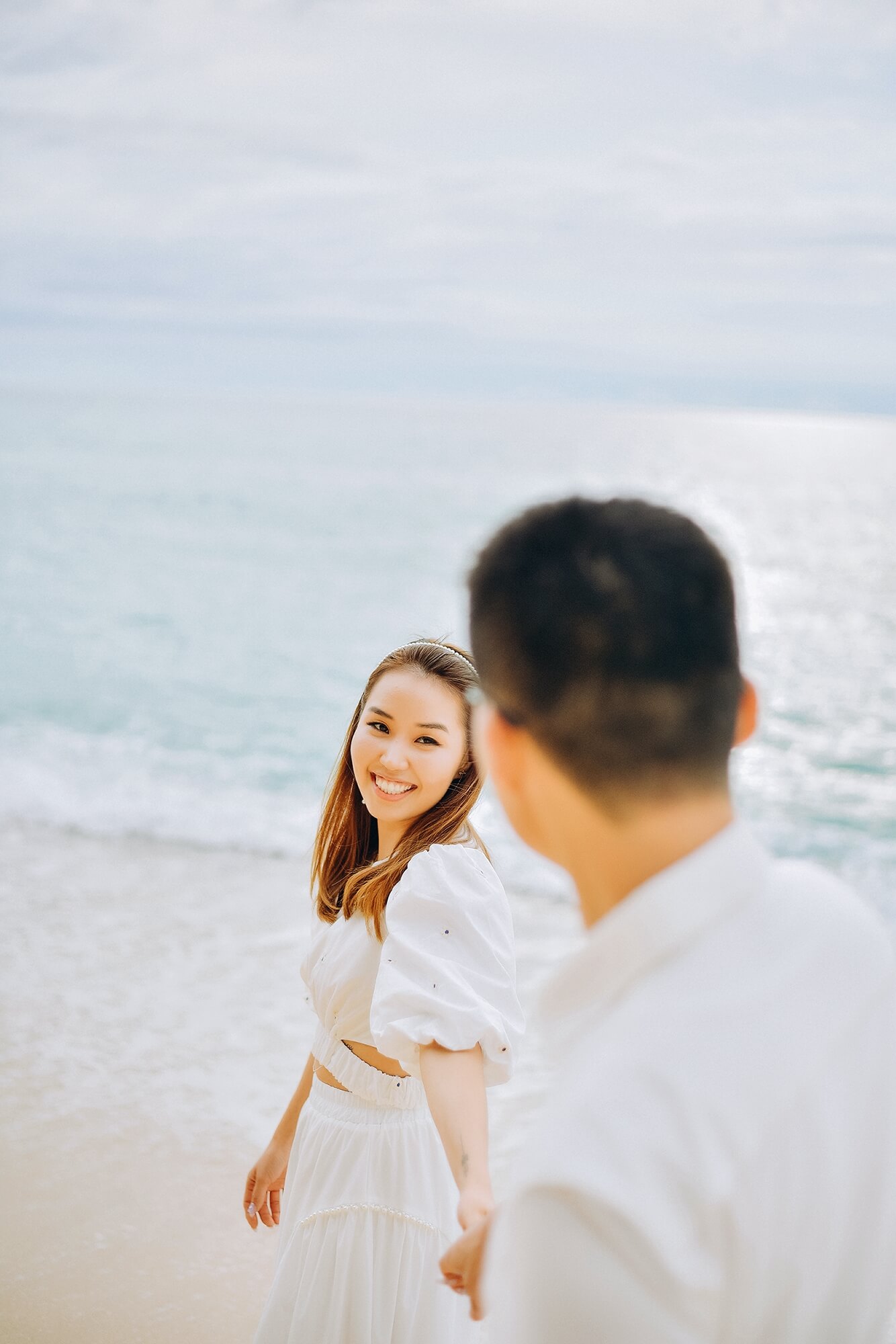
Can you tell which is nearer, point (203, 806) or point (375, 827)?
point (375, 827)

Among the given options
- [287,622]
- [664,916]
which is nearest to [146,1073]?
[664,916]

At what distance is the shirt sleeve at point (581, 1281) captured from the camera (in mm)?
822

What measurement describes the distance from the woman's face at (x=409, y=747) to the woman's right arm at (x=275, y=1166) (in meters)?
0.61

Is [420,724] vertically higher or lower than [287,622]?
higher

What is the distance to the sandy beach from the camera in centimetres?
354

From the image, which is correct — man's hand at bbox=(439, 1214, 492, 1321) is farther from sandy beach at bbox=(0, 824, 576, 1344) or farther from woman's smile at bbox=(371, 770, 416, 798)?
sandy beach at bbox=(0, 824, 576, 1344)

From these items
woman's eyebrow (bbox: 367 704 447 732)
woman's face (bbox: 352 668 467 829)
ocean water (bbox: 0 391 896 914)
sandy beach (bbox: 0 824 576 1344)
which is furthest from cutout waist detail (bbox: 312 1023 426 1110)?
sandy beach (bbox: 0 824 576 1344)

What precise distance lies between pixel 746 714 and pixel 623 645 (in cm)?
17

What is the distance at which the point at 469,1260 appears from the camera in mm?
1319

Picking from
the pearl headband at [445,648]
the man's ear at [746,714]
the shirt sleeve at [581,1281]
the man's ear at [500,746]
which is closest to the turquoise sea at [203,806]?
the man's ear at [746,714]

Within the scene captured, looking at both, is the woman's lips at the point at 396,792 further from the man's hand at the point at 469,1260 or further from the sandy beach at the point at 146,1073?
the sandy beach at the point at 146,1073

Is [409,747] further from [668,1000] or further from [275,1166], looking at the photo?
[668,1000]

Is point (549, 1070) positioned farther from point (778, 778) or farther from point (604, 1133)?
point (778, 778)

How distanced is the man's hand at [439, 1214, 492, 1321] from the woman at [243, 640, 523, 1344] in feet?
1.28
